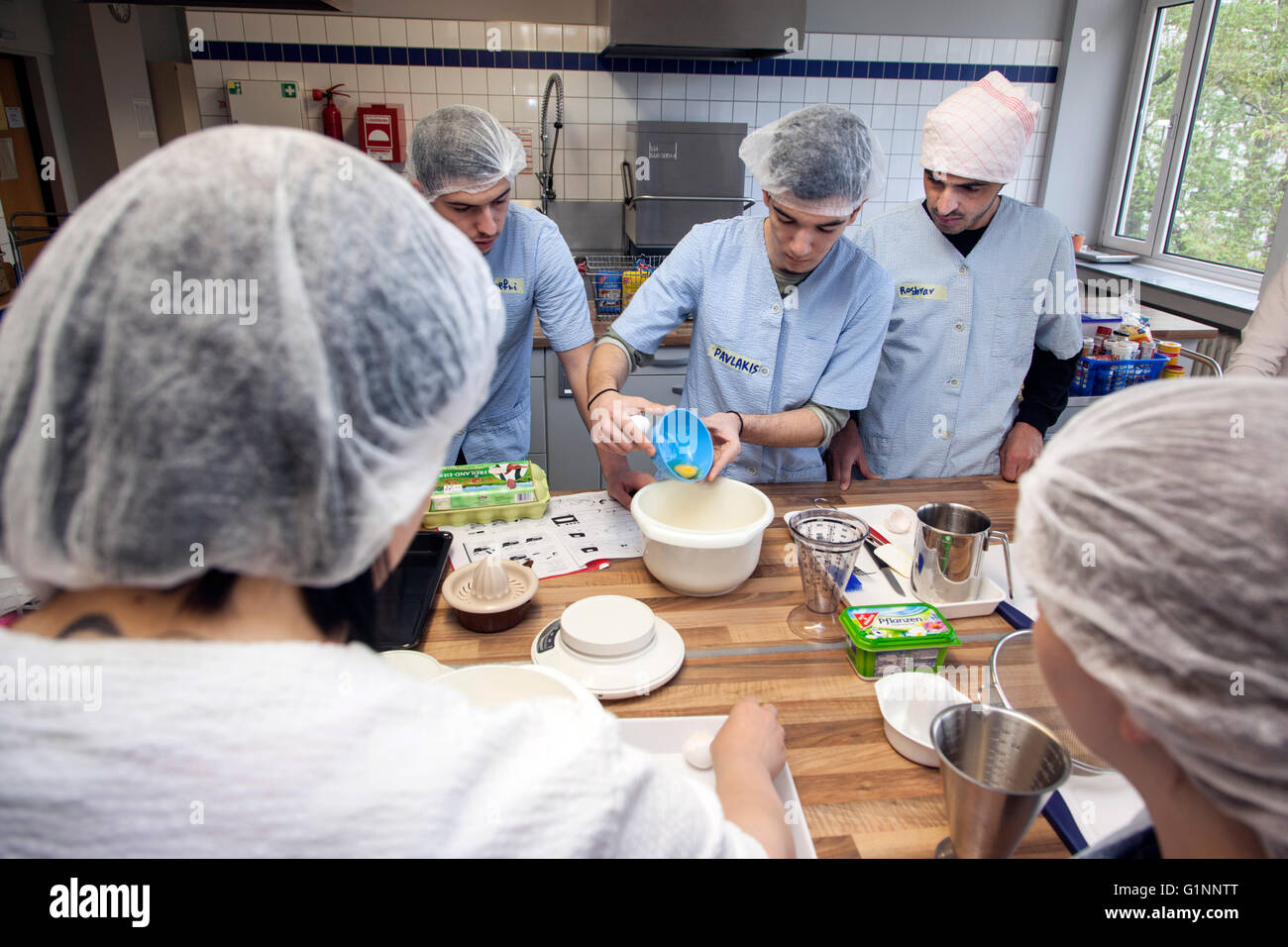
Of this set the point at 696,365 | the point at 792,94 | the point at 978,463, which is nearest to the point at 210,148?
the point at 696,365

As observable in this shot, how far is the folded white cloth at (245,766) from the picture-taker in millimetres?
476

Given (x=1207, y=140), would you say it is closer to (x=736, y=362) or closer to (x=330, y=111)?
(x=736, y=362)

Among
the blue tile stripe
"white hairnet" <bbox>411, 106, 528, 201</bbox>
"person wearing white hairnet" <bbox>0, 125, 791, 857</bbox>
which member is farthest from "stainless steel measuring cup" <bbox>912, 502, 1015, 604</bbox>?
the blue tile stripe

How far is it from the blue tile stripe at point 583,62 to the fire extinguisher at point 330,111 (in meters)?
0.13

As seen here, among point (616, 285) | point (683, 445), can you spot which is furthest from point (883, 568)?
point (616, 285)

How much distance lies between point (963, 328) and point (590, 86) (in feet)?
7.88

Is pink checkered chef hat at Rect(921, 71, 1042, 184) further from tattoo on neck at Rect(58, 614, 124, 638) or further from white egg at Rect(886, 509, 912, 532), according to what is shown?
tattoo on neck at Rect(58, 614, 124, 638)

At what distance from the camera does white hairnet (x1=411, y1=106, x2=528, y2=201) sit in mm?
1757

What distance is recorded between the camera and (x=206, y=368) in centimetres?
47

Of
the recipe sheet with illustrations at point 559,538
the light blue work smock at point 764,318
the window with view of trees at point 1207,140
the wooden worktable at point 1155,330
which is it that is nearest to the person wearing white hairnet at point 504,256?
the light blue work smock at point 764,318

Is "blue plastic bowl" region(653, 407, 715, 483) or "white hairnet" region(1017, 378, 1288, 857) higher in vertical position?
"white hairnet" region(1017, 378, 1288, 857)

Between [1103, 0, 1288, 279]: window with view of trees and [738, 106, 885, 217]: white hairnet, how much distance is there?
2.57 metres
